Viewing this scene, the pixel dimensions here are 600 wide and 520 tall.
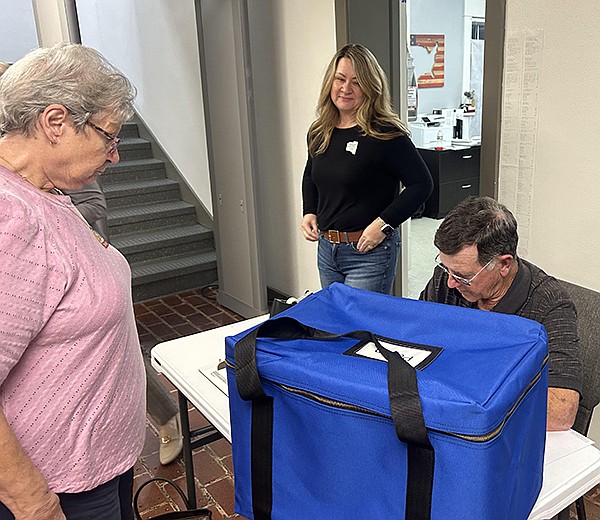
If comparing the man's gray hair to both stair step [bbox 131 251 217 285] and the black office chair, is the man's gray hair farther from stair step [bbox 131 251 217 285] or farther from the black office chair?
stair step [bbox 131 251 217 285]

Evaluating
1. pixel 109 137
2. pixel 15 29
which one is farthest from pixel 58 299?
pixel 15 29

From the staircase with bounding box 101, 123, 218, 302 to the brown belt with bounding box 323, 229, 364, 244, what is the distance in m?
2.44

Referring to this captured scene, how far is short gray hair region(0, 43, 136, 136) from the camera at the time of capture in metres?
1.00

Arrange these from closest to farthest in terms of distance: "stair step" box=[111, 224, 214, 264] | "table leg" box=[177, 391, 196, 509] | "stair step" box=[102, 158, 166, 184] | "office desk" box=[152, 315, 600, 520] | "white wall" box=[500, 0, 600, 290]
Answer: "office desk" box=[152, 315, 600, 520], "table leg" box=[177, 391, 196, 509], "white wall" box=[500, 0, 600, 290], "stair step" box=[111, 224, 214, 264], "stair step" box=[102, 158, 166, 184]

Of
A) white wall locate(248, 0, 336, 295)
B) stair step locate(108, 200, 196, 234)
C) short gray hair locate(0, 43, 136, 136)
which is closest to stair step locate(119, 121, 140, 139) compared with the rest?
stair step locate(108, 200, 196, 234)

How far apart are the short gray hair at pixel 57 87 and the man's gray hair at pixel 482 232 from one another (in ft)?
2.84

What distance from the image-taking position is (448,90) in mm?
7434

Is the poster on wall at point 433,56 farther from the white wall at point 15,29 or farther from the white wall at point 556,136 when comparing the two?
the white wall at point 556,136

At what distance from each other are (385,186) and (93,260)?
155cm

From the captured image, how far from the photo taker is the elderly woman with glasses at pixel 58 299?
98cm

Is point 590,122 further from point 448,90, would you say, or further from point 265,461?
point 448,90

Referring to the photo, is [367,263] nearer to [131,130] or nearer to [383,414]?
[383,414]

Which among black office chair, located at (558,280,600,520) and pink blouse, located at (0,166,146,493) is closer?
pink blouse, located at (0,166,146,493)

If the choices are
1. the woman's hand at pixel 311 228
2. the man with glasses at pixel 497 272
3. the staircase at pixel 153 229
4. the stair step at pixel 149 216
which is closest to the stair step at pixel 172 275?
the staircase at pixel 153 229
